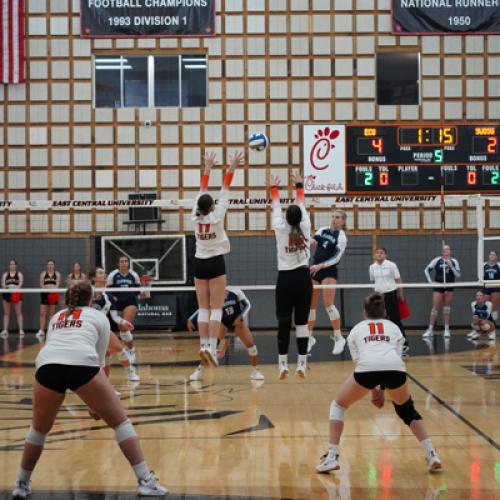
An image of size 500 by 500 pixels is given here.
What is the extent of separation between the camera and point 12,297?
1781 cm

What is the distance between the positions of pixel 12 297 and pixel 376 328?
13026 mm

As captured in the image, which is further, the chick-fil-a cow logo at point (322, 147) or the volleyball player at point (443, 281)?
the chick-fil-a cow logo at point (322, 147)

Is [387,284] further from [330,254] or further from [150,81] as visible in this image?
[150,81]

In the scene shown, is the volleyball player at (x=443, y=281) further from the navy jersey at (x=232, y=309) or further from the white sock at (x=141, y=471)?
the white sock at (x=141, y=471)

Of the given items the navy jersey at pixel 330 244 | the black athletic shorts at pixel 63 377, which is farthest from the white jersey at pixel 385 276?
the black athletic shorts at pixel 63 377

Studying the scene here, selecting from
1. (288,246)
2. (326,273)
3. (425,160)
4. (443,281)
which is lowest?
(443,281)

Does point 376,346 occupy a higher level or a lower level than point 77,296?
lower

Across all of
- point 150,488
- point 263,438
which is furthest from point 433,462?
point 150,488

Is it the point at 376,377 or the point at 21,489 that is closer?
the point at 21,489

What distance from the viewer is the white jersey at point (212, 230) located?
29.0 feet

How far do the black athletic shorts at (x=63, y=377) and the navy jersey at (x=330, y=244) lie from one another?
6.96 metres

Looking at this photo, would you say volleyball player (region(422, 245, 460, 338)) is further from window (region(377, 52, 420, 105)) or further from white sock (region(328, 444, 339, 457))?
white sock (region(328, 444, 339, 457))

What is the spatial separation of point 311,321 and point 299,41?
8811mm

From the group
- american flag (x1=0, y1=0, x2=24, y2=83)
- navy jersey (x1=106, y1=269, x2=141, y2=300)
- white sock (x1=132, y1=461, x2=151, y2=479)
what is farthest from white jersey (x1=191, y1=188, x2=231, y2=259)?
american flag (x1=0, y1=0, x2=24, y2=83)
